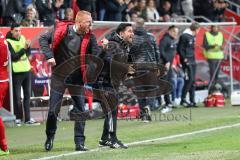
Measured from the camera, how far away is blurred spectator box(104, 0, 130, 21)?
79.7ft

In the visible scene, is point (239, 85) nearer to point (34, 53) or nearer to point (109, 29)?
point (109, 29)

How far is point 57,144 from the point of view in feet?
50.5

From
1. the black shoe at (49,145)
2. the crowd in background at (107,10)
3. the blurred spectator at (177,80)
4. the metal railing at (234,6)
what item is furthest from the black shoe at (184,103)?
the black shoe at (49,145)

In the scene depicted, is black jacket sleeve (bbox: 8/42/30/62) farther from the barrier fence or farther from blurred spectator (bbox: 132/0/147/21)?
blurred spectator (bbox: 132/0/147/21)

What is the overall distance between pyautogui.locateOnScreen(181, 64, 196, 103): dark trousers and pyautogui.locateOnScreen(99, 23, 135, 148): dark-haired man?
30.0ft

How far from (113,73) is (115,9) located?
9.33m

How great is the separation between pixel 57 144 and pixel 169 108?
7937mm

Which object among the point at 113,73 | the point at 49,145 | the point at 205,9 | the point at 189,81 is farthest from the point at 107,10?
the point at 49,145

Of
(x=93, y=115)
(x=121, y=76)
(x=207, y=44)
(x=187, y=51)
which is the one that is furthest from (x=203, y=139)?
(x=207, y=44)

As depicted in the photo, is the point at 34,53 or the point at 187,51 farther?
the point at 187,51

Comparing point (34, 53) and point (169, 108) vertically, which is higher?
point (34, 53)

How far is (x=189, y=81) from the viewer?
2448 cm

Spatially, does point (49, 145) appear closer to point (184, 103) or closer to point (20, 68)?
point (20, 68)

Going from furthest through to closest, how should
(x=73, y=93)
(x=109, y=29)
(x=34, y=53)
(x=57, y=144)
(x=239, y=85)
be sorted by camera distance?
1. (x=239, y=85)
2. (x=109, y=29)
3. (x=34, y=53)
4. (x=57, y=144)
5. (x=73, y=93)
